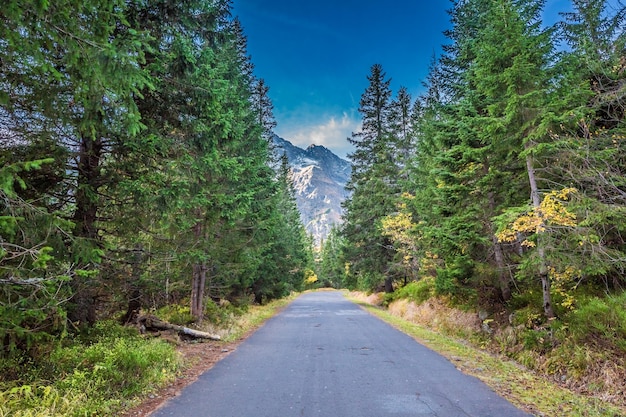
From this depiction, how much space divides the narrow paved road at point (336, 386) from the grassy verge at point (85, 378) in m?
0.69

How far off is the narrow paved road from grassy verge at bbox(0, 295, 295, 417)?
2.27 feet

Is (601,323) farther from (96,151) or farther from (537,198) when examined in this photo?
(96,151)

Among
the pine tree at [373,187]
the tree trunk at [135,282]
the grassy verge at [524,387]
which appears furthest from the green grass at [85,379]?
the pine tree at [373,187]

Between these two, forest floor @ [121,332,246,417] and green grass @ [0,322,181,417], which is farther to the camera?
forest floor @ [121,332,246,417]

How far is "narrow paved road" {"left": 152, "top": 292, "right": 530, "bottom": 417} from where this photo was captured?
494 cm

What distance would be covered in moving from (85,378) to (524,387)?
7340 mm

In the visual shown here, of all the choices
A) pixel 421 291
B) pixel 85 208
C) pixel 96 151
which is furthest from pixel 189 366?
pixel 421 291

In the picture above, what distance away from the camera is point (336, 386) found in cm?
612

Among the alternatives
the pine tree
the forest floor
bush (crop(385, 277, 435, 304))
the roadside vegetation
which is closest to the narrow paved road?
the forest floor

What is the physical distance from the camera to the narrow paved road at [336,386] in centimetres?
494

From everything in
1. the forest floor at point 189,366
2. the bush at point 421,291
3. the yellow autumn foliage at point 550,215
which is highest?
the yellow autumn foliage at point 550,215

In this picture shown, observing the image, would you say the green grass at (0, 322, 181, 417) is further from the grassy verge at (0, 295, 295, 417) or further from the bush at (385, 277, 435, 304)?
the bush at (385, 277, 435, 304)

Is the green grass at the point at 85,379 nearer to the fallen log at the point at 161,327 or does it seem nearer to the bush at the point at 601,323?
the fallen log at the point at 161,327

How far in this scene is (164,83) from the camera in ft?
24.8
